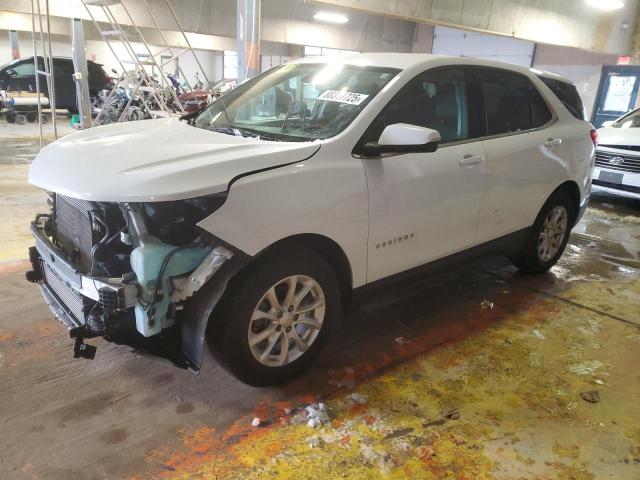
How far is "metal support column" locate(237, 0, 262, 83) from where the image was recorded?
615 centimetres

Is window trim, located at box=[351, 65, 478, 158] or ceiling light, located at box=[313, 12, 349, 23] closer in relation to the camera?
window trim, located at box=[351, 65, 478, 158]

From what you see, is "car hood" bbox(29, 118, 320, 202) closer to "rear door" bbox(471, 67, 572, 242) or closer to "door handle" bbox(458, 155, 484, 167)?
"door handle" bbox(458, 155, 484, 167)

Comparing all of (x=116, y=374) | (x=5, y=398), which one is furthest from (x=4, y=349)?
(x=116, y=374)

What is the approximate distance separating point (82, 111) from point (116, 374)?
7.77 meters

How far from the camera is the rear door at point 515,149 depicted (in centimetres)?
334

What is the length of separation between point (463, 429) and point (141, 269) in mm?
1656

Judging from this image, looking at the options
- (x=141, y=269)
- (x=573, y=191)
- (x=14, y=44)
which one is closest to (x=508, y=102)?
(x=573, y=191)

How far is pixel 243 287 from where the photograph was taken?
7.41ft

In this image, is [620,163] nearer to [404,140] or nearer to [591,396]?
[591,396]

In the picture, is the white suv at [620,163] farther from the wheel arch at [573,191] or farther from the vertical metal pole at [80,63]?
the vertical metal pole at [80,63]

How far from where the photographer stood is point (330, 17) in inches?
671

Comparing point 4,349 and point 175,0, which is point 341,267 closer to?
point 4,349

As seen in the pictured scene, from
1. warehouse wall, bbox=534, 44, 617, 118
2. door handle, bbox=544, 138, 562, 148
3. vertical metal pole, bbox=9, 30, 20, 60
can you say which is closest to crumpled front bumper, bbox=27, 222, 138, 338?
door handle, bbox=544, 138, 562, 148

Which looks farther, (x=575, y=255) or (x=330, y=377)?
→ (x=575, y=255)
